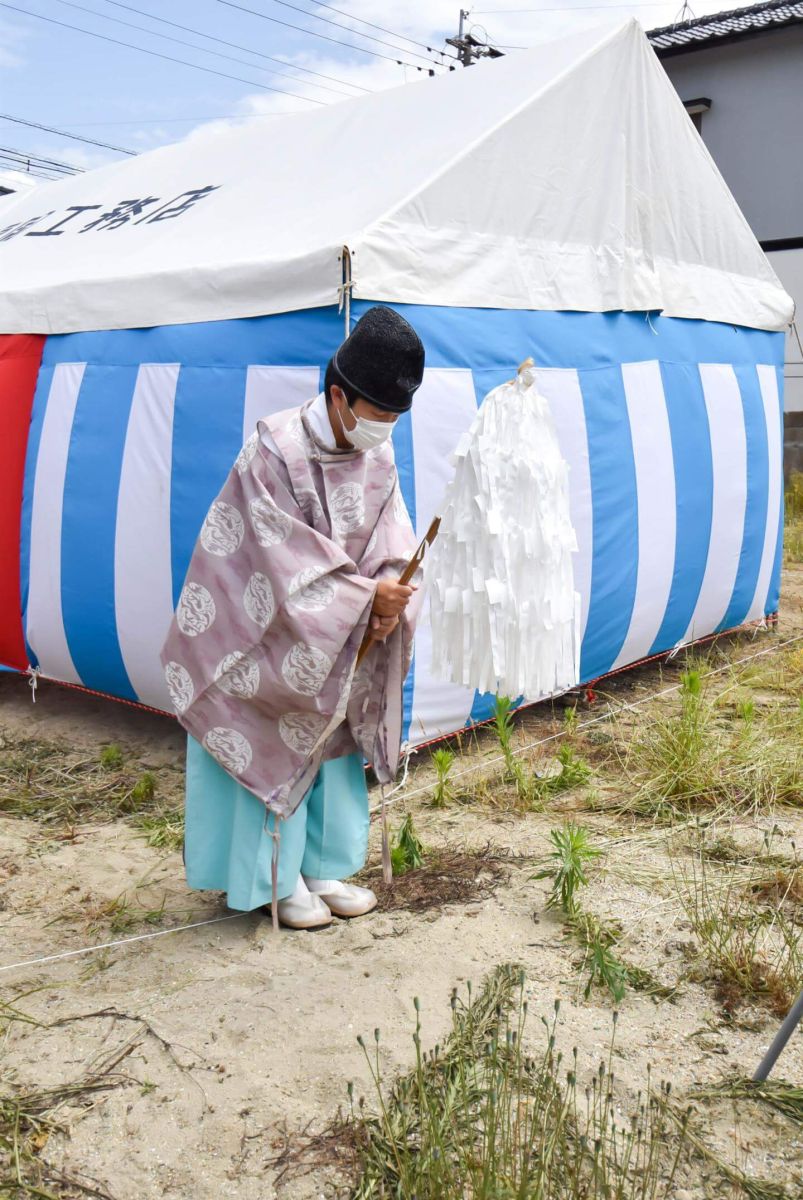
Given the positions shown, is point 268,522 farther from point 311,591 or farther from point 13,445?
point 13,445

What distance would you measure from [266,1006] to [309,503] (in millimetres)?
1087

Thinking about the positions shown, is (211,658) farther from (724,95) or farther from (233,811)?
(724,95)

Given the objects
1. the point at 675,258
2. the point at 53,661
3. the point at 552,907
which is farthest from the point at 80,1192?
the point at 675,258

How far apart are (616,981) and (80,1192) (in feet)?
3.75

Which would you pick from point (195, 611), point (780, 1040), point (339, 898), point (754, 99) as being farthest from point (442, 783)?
point (754, 99)

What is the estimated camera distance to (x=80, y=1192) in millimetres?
1820

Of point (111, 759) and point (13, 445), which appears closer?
point (111, 759)

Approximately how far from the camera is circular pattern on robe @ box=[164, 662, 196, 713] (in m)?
2.62

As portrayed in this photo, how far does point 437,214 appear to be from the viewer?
3641 mm

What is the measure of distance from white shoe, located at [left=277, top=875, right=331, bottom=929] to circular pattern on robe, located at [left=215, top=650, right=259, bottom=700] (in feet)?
1.73

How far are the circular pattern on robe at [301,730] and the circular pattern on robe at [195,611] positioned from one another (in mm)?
282

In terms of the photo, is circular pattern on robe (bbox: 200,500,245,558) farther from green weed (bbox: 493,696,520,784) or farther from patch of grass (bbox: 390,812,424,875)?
green weed (bbox: 493,696,520,784)

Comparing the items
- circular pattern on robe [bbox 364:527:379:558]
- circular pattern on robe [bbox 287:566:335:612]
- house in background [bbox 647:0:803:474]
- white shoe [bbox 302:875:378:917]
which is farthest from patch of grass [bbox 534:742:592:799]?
house in background [bbox 647:0:803:474]

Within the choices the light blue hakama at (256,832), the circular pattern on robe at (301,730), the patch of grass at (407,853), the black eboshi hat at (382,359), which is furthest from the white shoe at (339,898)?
the black eboshi hat at (382,359)
